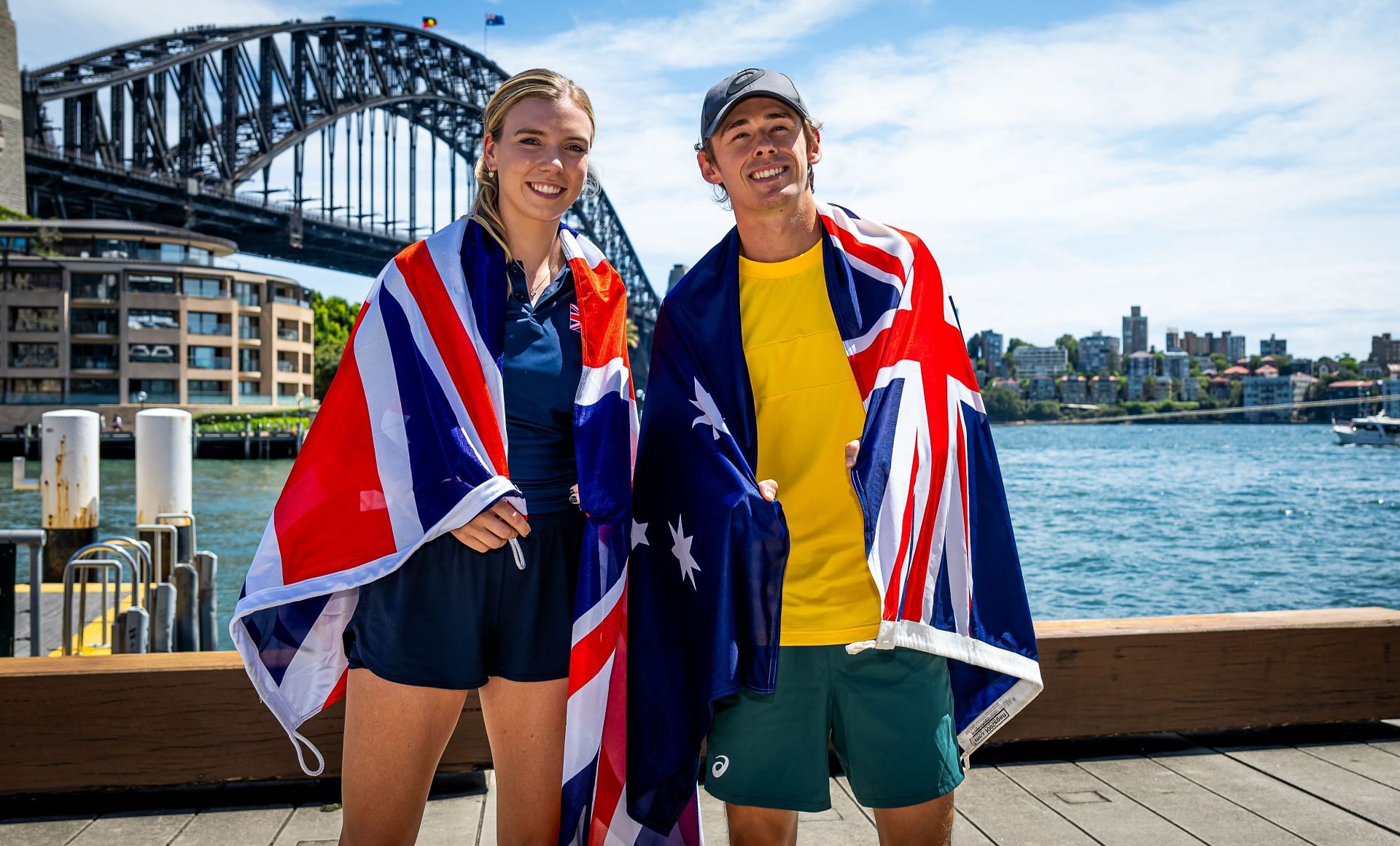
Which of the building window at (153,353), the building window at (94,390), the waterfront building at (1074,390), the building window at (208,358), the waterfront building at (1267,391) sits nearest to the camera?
the building window at (94,390)

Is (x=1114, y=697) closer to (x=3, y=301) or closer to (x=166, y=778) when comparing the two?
(x=166, y=778)

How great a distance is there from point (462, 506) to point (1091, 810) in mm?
1827

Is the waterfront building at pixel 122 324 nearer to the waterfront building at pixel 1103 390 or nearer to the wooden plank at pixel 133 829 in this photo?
the wooden plank at pixel 133 829

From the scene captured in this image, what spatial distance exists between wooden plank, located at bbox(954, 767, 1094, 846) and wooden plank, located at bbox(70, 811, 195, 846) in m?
1.92

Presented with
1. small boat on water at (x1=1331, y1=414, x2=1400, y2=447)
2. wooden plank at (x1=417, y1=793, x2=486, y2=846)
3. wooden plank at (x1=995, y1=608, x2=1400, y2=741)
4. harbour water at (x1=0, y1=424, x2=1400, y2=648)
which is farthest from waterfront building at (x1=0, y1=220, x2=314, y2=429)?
small boat on water at (x1=1331, y1=414, x2=1400, y2=447)

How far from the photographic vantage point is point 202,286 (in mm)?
46500

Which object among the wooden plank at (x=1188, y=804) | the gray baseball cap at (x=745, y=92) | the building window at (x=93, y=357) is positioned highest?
the building window at (x=93, y=357)

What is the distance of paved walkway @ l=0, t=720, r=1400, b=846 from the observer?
2.50 metres

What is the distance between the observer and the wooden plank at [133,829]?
2.47 m

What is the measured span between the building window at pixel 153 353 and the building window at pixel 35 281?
391 cm

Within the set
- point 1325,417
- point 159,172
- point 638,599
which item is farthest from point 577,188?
point 1325,417

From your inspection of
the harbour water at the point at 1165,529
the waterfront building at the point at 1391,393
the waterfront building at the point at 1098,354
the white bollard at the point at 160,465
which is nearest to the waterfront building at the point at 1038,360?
the waterfront building at the point at 1098,354

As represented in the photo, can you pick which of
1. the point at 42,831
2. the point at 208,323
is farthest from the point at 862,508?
the point at 208,323

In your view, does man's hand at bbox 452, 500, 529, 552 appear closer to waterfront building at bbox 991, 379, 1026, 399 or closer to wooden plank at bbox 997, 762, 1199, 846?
wooden plank at bbox 997, 762, 1199, 846
